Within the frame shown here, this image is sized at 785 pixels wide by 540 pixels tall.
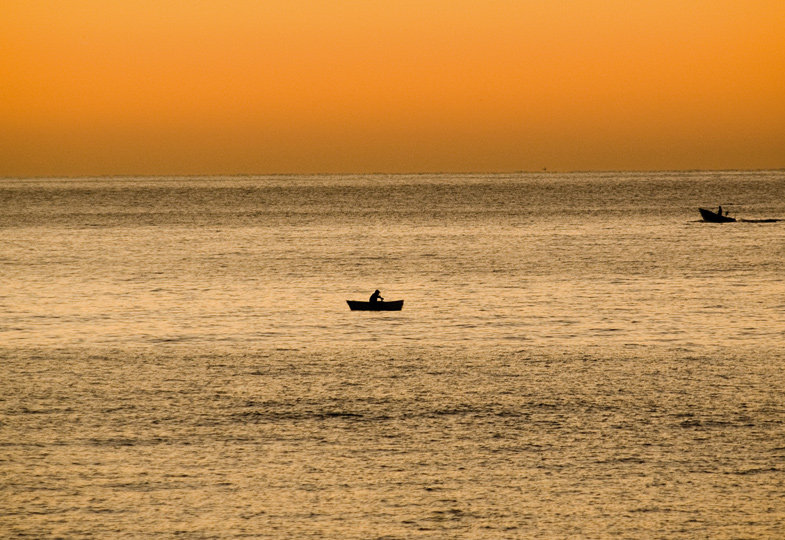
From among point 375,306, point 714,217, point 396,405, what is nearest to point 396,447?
point 396,405

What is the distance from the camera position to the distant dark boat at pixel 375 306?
1907 inches

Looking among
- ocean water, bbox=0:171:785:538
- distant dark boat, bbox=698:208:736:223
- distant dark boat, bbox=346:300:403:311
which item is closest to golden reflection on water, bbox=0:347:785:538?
ocean water, bbox=0:171:785:538

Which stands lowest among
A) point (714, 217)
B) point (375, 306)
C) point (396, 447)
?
point (714, 217)

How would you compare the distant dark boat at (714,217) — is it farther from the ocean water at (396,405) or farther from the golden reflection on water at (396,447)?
the golden reflection on water at (396,447)

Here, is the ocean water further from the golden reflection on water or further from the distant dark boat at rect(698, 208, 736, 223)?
the distant dark boat at rect(698, 208, 736, 223)

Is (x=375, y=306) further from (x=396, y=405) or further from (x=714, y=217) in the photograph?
(x=714, y=217)

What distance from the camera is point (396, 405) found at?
30.0m

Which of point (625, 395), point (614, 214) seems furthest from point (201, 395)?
point (614, 214)

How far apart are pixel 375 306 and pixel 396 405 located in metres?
19.0

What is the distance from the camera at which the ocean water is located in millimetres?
21469

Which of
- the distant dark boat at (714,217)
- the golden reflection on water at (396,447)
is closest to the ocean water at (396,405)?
the golden reflection on water at (396,447)

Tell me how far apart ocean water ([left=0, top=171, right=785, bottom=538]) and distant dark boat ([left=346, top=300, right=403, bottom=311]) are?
379 millimetres

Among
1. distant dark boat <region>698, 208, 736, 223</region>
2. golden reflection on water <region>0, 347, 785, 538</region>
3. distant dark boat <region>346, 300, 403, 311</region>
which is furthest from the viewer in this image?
distant dark boat <region>698, 208, 736, 223</region>

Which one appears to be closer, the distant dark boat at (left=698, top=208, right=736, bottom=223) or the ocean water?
the ocean water
